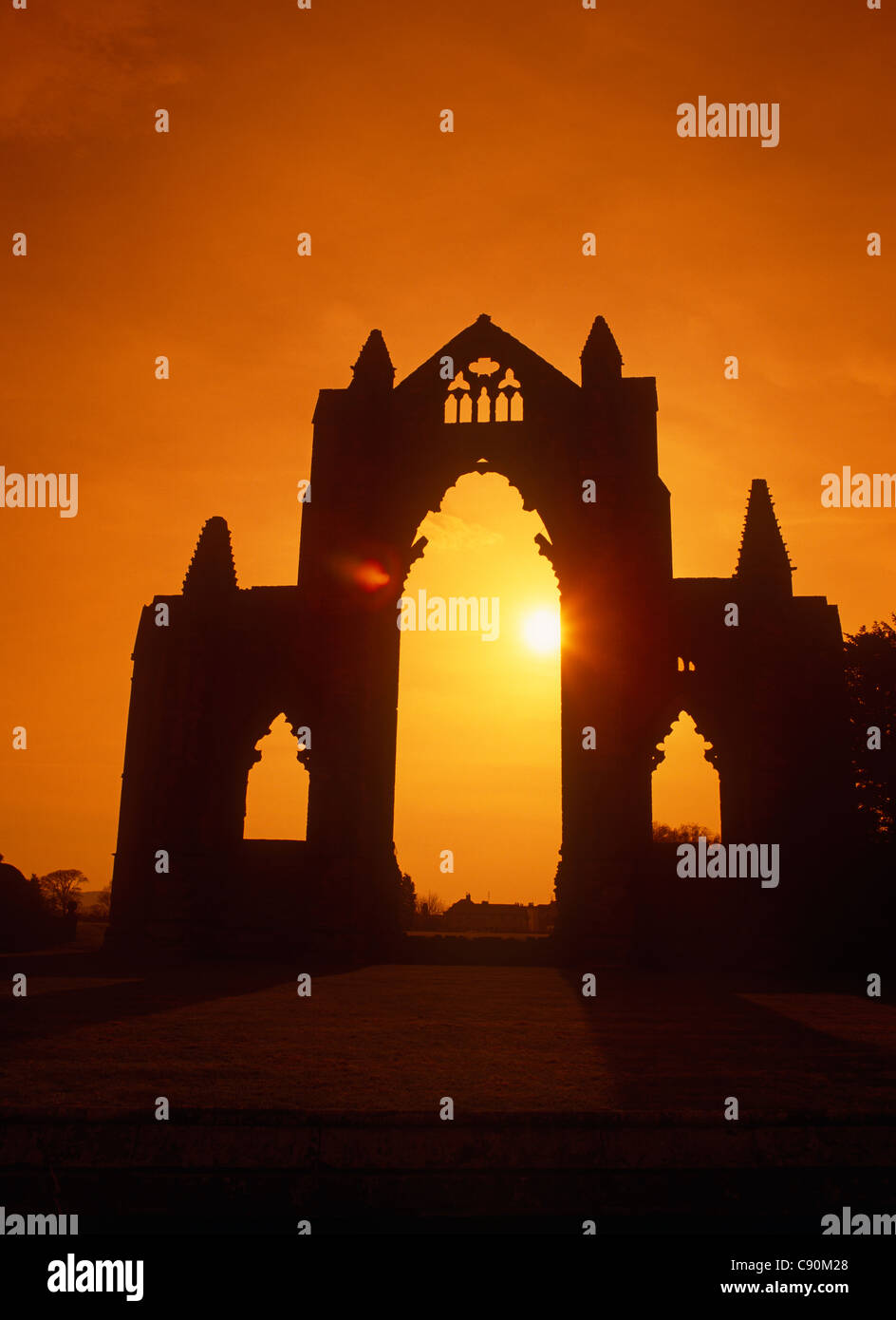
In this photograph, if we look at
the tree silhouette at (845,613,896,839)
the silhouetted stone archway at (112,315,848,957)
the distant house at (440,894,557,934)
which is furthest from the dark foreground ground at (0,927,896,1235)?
the distant house at (440,894,557,934)

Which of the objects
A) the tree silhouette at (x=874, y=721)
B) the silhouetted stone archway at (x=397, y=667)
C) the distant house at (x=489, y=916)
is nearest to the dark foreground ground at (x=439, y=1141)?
the silhouetted stone archway at (x=397, y=667)

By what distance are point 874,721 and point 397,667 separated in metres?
17.1

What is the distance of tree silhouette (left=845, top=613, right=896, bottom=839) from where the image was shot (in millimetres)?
30578

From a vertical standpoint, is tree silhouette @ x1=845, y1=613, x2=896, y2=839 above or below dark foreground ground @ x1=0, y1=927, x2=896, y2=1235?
above

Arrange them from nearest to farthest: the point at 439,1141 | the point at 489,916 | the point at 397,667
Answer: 1. the point at 439,1141
2. the point at 397,667
3. the point at 489,916

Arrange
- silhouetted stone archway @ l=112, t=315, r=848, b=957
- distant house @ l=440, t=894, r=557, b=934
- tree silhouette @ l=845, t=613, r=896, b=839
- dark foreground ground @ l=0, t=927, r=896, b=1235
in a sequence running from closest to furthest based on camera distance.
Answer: dark foreground ground @ l=0, t=927, r=896, b=1235 → silhouetted stone archway @ l=112, t=315, r=848, b=957 → tree silhouette @ l=845, t=613, r=896, b=839 → distant house @ l=440, t=894, r=557, b=934

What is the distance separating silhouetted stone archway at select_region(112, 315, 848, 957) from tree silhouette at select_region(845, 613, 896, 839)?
7.86m

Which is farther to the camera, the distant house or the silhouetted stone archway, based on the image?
the distant house

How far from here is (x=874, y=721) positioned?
32.2m

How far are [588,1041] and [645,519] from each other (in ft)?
58.1

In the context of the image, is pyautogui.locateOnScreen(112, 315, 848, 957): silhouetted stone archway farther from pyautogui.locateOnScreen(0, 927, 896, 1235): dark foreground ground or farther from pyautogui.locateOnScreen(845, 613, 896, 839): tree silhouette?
pyautogui.locateOnScreen(0, 927, 896, 1235): dark foreground ground

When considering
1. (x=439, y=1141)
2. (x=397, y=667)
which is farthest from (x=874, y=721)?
(x=439, y=1141)

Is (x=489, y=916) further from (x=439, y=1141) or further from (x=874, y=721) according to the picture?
(x=439, y=1141)
